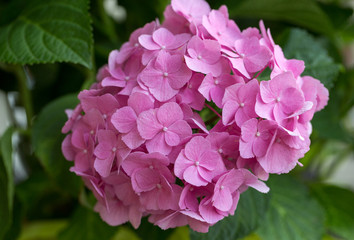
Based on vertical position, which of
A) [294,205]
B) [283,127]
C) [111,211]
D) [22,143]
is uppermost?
[283,127]

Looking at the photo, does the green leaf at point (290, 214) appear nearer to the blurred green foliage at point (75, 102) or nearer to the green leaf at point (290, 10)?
the blurred green foliage at point (75, 102)

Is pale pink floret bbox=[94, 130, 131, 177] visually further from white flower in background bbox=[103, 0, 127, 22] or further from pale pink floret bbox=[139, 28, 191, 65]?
white flower in background bbox=[103, 0, 127, 22]

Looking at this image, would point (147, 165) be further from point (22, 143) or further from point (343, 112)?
point (22, 143)

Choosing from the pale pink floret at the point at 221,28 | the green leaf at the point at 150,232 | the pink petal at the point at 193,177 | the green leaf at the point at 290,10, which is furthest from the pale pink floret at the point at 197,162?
the green leaf at the point at 290,10

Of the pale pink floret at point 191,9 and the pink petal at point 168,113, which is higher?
the pale pink floret at point 191,9

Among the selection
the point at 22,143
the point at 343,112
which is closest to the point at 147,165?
the point at 343,112

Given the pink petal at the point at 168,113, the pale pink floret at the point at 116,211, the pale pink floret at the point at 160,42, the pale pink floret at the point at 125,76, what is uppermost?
the pale pink floret at the point at 160,42

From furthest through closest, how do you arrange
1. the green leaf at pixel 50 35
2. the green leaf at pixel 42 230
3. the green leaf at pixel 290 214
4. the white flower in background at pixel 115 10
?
Result: the white flower in background at pixel 115 10 < the green leaf at pixel 42 230 < the green leaf at pixel 290 214 < the green leaf at pixel 50 35

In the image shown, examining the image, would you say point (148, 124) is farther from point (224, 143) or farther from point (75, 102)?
point (75, 102)
